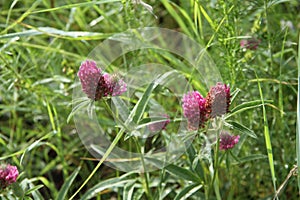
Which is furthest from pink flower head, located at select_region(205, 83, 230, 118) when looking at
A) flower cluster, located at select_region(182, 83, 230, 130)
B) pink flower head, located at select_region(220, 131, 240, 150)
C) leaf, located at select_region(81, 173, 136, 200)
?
leaf, located at select_region(81, 173, 136, 200)

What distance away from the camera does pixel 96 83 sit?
1.10 m

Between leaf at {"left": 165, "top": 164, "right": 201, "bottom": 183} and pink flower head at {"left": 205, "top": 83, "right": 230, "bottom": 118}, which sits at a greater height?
pink flower head at {"left": 205, "top": 83, "right": 230, "bottom": 118}

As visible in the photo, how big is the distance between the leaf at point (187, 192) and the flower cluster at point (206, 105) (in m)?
0.18

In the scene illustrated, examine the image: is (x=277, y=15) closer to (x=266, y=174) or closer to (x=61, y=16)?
(x=266, y=174)

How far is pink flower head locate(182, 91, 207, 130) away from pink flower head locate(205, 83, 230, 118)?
0.8 inches

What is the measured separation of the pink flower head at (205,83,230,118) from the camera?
3.56 ft

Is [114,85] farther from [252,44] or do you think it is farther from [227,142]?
[252,44]

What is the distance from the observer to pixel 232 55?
4.42 feet

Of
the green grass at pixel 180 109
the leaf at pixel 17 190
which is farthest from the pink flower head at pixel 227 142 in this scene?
the leaf at pixel 17 190

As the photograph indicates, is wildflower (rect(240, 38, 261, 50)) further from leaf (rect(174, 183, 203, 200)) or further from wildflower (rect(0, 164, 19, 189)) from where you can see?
wildflower (rect(0, 164, 19, 189))

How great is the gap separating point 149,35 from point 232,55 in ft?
1.53

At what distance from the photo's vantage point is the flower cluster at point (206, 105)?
3.56ft

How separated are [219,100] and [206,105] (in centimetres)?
4

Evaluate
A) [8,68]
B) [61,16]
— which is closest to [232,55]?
[8,68]
